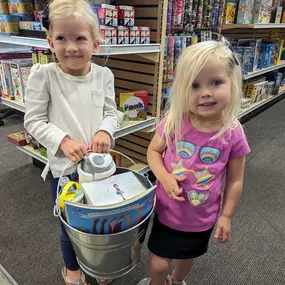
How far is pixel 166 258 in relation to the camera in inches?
38.5

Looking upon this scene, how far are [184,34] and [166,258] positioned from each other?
1.59m

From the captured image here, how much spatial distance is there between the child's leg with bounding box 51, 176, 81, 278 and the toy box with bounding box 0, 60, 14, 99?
0.89 metres

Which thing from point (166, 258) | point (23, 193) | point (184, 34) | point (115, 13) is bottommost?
point (23, 193)

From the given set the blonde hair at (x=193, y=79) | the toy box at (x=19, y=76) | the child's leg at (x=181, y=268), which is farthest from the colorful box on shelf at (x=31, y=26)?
the child's leg at (x=181, y=268)

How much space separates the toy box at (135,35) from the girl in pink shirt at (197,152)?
778 millimetres

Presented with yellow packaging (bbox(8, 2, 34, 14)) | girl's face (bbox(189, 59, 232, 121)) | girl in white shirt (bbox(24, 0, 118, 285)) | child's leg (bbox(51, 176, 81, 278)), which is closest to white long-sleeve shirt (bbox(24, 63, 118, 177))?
girl in white shirt (bbox(24, 0, 118, 285))

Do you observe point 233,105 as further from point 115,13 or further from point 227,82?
point 115,13

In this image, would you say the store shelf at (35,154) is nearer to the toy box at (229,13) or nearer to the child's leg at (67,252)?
the child's leg at (67,252)

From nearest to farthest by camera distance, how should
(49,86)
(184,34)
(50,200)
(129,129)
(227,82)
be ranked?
1. (227,82)
2. (49,86)
3. (129,129)
4. (50,200)
5. (184,34)

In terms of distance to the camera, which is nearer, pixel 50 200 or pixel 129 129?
pixel 129 129

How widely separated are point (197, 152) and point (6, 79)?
4.51 ft

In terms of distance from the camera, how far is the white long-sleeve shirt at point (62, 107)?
35.9 inches

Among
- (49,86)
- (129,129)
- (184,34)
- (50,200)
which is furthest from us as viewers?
(184,34)

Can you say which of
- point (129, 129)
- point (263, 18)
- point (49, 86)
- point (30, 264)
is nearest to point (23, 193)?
point (30, 264)
